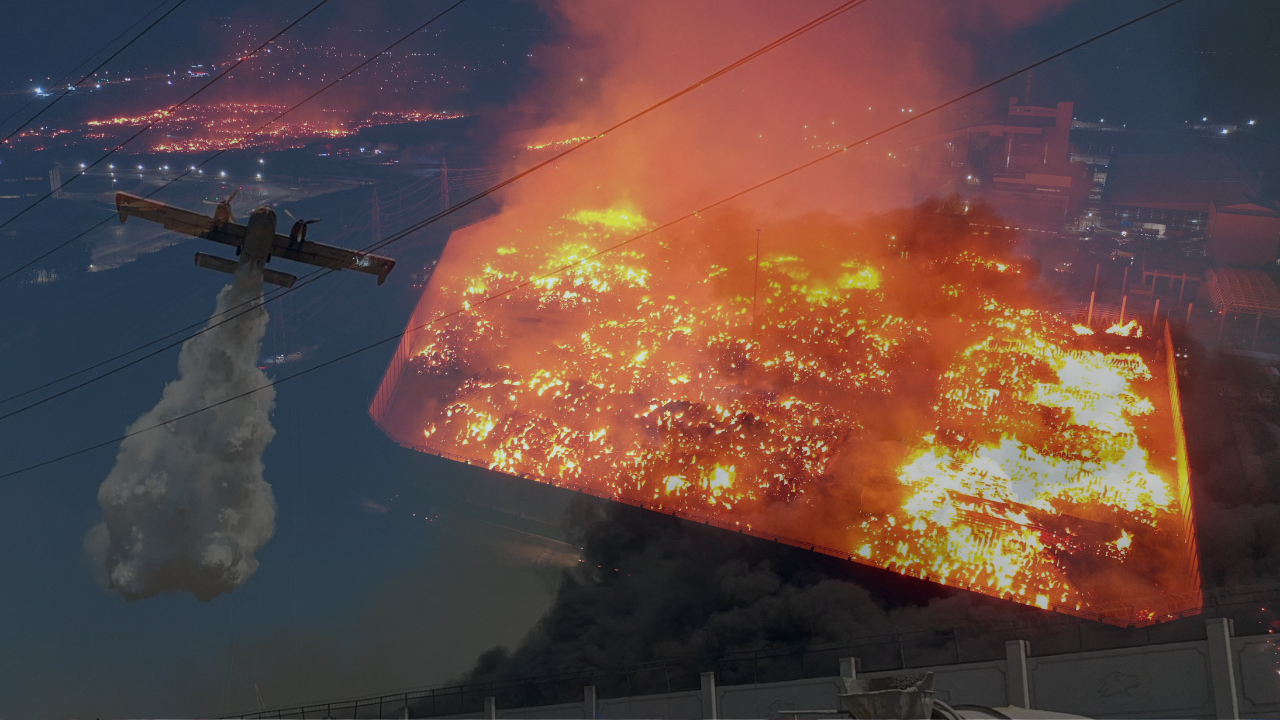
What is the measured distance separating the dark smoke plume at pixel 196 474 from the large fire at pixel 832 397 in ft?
49.5

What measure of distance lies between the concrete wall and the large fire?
29.7 feet

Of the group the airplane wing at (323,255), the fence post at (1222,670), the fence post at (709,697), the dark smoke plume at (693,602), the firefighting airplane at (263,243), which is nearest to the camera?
the fence post at (1222,670)

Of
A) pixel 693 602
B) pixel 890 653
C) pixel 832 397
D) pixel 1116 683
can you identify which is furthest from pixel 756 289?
pixel 1116 683

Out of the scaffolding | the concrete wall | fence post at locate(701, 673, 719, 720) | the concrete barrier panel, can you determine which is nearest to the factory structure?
the scaffolding

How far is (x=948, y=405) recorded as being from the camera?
156 feet

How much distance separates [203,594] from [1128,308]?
55.6 m

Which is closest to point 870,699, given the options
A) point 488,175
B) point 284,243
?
point 284,243

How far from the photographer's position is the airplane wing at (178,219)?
22.4 metres

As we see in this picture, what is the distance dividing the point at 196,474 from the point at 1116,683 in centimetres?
3133

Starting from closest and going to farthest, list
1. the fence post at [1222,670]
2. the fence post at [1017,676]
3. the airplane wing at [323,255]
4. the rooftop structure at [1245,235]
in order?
the fence post at [1222,670] → the fence post at [1017,676] → the airplane wing at [323,255] → the rooftop structure at [1245,235]

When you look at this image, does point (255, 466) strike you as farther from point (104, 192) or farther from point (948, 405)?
point (104, 192)

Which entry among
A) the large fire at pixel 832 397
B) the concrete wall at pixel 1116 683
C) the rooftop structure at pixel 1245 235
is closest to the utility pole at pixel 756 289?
the large fire at pixel 832 397

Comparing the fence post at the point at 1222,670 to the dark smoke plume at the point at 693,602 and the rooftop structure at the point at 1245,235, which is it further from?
the rooftop structure at the point at 1245,235

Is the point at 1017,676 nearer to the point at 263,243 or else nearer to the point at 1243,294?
the point at 263,243
